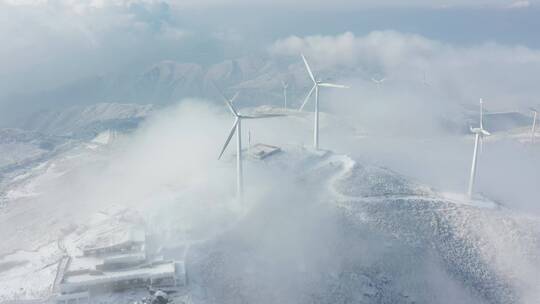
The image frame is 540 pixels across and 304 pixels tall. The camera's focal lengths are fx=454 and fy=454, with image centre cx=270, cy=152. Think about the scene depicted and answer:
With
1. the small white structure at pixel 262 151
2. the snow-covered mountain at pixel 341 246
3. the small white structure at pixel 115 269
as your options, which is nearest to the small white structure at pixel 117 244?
the small white structure at pixel 115 269

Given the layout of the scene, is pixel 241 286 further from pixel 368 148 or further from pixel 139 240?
pixel 368 148

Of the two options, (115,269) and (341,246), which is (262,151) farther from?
(115,269)

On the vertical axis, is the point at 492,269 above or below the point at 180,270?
below

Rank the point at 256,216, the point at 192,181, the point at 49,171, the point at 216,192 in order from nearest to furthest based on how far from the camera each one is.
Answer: the point at 256,216 → the point at 216,192 → the point at 192,181 → the point at 49,171

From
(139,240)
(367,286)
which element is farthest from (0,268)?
(367,286)

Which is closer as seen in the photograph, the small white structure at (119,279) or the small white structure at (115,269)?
the small white structure at (119,279)

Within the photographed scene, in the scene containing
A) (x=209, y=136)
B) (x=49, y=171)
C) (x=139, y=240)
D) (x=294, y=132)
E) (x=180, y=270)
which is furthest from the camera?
(x=294, y=132)

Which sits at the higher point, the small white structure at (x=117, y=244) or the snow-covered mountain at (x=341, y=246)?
the small white structure at (x=117, y=244)

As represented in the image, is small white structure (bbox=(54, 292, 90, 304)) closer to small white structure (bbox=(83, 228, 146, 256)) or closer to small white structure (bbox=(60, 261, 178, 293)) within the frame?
small white structure (bbox=(60, 261, 178, 293))

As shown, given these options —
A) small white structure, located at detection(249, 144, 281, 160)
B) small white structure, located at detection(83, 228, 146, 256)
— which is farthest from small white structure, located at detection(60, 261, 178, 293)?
small white structure, located at detection(249, 144, 281, 160)

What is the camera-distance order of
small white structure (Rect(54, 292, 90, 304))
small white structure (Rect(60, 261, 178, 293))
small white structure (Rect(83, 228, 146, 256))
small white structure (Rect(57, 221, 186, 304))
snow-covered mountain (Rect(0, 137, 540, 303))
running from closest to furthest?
1. small white structure (Rect(54, 292, 90, 304))
2. small white structure (Rect(60, 261, 178, 293))
3. small white structure (Rect(57, 221, 186, 304))
4. small white structure (Rect(83, 228, 146, 256))
5. snow-covered mountain (Rect(0, 137, 540, 303))

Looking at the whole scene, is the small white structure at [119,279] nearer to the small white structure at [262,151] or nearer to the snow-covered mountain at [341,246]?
the snow-covered mountain at [341,246]
